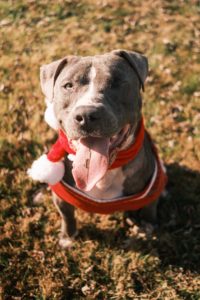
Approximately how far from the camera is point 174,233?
15.1 ft

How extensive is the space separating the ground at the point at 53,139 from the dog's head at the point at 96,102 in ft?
4.02

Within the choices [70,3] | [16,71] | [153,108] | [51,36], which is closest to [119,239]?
[153,108]

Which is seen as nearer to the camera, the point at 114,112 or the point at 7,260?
the point at 114,112

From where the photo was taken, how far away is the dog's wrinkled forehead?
349 centimetres

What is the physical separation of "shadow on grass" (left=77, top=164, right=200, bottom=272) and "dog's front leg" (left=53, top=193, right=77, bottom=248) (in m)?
0.16

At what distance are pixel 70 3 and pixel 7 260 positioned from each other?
5.15m

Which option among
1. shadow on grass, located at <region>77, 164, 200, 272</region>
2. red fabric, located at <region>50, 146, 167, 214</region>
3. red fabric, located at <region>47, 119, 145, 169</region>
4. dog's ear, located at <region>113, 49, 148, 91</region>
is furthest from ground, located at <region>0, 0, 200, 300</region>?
dog's ear, located at <region>113, 49, 148, 91</region>

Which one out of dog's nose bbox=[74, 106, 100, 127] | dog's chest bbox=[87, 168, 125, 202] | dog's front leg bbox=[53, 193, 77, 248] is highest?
dog's nose bbox=[74, 106, 100, 127]

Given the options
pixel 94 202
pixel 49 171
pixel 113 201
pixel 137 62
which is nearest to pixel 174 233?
pixel 113 201

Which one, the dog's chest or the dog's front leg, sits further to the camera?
the dog's front leg

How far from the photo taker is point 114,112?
131 inches

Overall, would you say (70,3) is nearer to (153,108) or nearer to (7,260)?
(153,108)

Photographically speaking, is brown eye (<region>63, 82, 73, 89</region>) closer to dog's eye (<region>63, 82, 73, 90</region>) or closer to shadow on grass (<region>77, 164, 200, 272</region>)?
dog's eye (<region>63, 82, 73, 90</region>)

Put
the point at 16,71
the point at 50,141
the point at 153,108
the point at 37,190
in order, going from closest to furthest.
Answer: the point at 37,190
the point at 50,141
the point at 153,108
the point at 16,71
